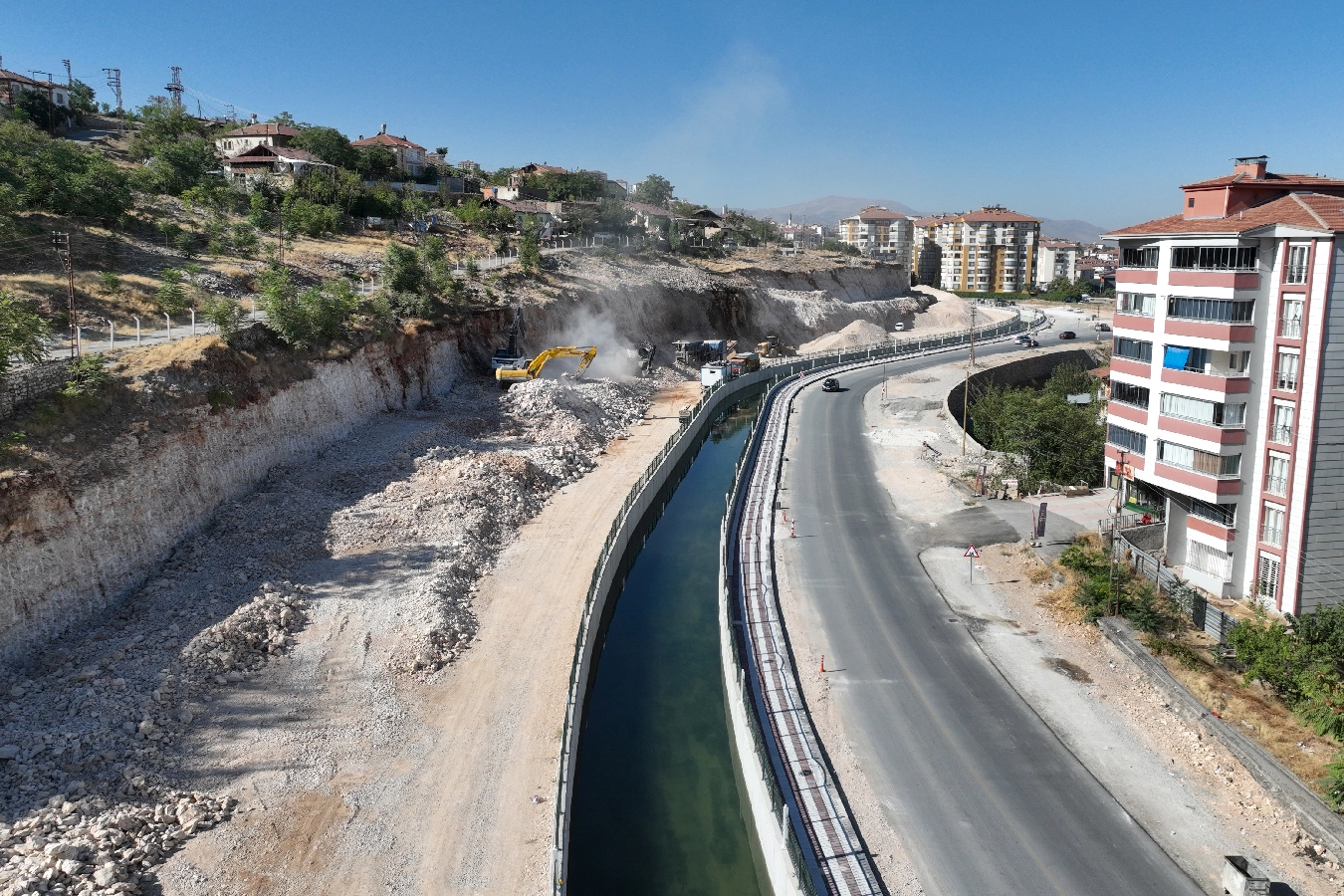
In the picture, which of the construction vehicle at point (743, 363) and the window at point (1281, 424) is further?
the construction vehicle at point (743, 363)

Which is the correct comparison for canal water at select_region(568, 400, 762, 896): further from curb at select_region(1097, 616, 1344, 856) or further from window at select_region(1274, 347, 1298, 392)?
window at select_region(1274, 347, 1298, 392)

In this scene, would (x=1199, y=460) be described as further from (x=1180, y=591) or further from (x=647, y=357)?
(x=647, y=357)

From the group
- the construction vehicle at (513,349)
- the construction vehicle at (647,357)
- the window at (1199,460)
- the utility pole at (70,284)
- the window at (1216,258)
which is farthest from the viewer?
the construction vehicle at (647,357)

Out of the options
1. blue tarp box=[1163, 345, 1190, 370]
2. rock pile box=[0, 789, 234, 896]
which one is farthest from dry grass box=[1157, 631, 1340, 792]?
rock pile box=[0, 789, 234, 896]

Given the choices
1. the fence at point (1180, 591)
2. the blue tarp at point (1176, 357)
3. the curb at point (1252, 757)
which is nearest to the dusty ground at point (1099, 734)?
the curb at point (1252, 757)

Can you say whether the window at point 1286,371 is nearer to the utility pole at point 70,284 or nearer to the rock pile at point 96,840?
the rock pile at point 96,840

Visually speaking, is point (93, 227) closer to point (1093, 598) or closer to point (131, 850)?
point (131, 850)
